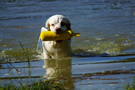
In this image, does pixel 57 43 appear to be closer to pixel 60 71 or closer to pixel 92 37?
A: pixel 60 71

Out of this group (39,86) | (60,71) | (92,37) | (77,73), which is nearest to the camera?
(39,86)

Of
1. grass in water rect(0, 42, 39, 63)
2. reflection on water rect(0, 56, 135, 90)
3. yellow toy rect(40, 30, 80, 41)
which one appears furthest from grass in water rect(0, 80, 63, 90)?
grass in water rect(0, 42, 39, 63)

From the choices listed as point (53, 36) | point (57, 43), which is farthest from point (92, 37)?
point (53, 36)

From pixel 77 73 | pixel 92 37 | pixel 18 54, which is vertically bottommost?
pixel 18 54

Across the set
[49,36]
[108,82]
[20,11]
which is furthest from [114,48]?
[20,11]

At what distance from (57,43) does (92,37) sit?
130 inches

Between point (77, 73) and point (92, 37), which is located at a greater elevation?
point (77, 73)

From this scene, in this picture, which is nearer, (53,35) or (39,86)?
(39,86)

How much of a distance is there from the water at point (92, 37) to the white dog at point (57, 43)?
372 mm

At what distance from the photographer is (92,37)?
33.2ft

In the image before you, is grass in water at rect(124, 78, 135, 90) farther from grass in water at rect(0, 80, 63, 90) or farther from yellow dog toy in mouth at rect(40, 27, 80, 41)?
yellow dog toy in mouth at rect(40, 27, 80, 41)

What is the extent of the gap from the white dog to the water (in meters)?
0.37

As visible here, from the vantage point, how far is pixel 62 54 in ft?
23.5

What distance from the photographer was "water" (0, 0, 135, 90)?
203 inches
